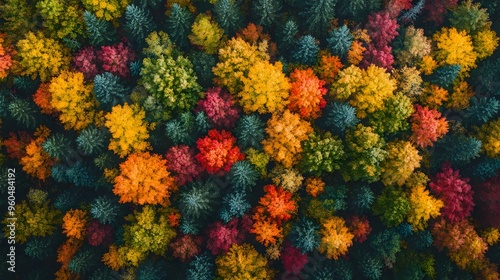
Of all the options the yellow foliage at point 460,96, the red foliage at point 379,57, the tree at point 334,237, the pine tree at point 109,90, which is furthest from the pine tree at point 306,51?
the pine tree at point 109,90

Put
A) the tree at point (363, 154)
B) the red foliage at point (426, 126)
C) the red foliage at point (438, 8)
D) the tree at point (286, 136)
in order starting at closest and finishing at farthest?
the tree at point (363, 154) → the tree at point (286, 136) → the red foliage at point (426, 126) → the red foliage at point (438, 8)

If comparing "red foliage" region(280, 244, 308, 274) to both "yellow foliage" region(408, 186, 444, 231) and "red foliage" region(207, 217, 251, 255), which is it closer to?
"red foliage" region(207, 217, 251, 255)

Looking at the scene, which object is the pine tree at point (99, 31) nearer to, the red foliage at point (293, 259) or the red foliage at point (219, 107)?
the red foliage at point (219, 107)

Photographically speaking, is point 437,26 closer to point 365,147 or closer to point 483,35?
point 483,35

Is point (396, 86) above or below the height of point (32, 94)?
above

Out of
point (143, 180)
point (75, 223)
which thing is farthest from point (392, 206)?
point (75, 223)

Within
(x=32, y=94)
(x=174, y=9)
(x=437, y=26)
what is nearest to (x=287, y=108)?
(x=174, y=9)
